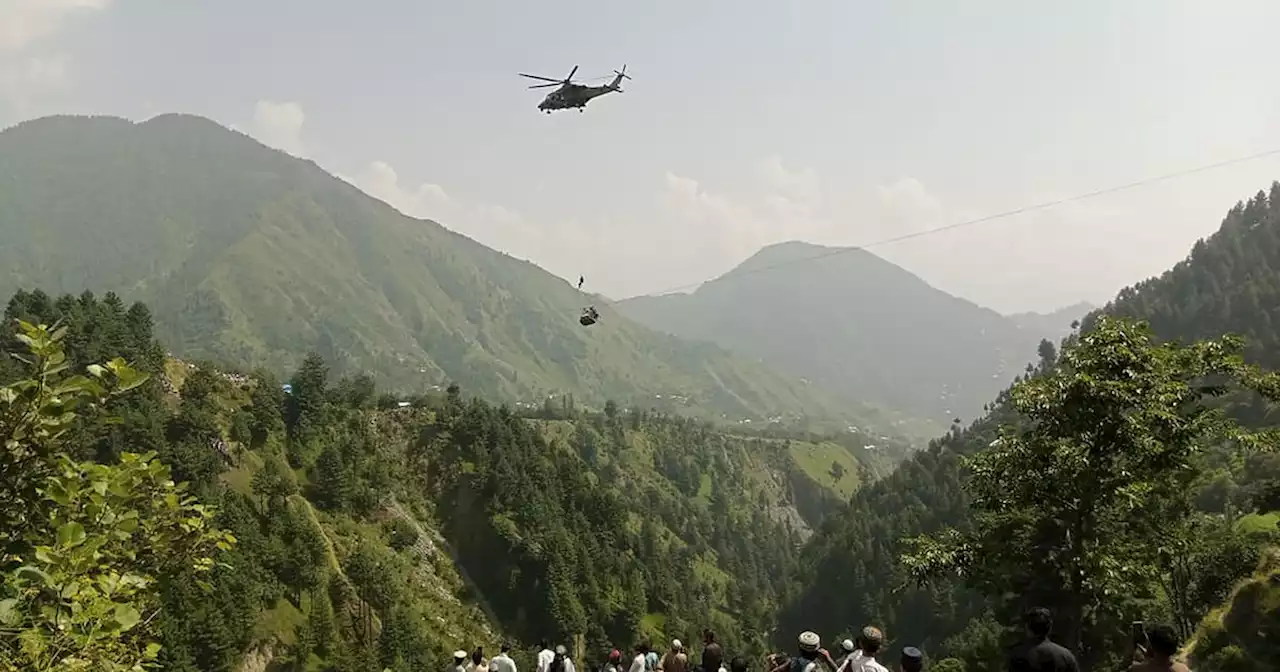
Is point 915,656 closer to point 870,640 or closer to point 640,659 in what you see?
point 870,640

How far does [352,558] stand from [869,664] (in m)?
98.7

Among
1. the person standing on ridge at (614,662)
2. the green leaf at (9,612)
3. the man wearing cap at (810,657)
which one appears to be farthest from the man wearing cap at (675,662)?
the green leaf at (9,612)

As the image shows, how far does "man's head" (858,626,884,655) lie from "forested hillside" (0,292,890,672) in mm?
68741

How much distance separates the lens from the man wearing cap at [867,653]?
9836 mm

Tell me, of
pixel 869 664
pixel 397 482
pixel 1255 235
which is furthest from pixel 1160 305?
pixel 869 664

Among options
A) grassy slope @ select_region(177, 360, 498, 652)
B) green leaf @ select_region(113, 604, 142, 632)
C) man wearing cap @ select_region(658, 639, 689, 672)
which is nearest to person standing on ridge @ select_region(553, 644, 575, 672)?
man wearing cap @ select_region(658, 639, 689, 672)

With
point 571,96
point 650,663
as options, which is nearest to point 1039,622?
point 650,663

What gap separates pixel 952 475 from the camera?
544 feet

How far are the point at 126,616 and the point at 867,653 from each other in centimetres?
896

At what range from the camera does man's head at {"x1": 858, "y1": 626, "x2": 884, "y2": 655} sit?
386 inches

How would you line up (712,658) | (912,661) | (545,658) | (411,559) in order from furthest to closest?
(411,559), (545,658), (712,658), (912,661)

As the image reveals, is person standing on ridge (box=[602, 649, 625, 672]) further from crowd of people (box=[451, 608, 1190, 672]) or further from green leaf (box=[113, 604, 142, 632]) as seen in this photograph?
green leaf (box=[113, 604, 142, 632])

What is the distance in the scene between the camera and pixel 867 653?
10.1 m

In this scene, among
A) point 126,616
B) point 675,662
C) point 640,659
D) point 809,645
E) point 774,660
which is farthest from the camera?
point 640,659
